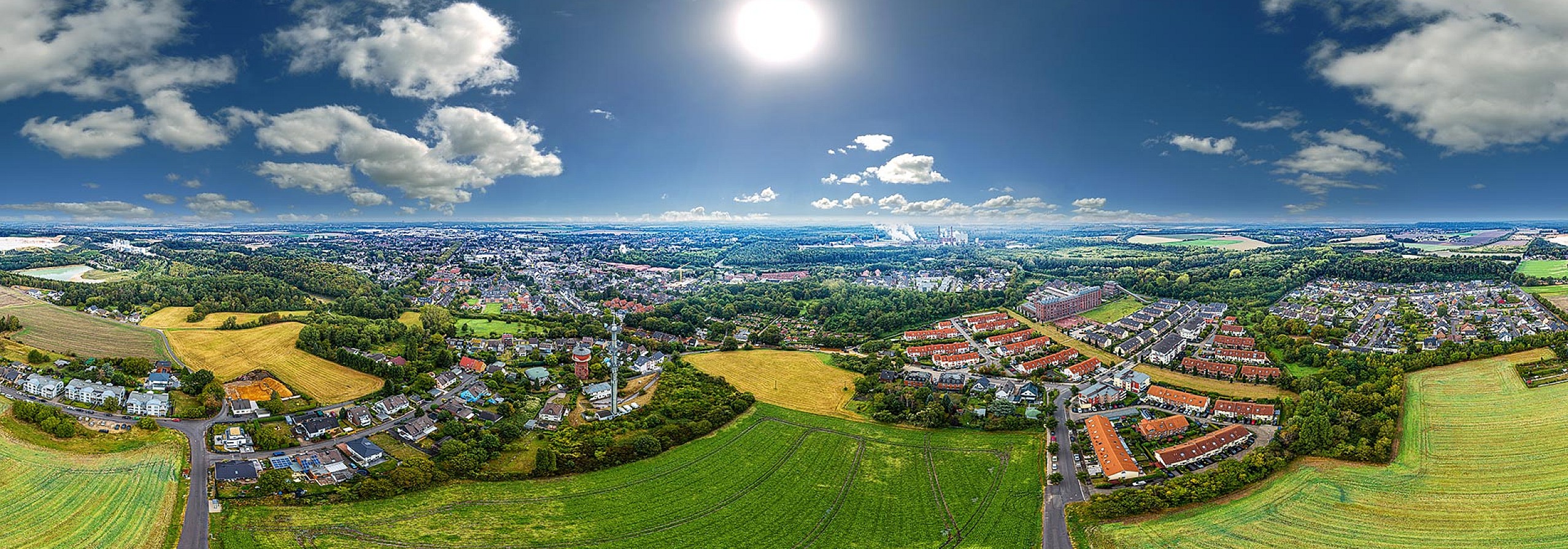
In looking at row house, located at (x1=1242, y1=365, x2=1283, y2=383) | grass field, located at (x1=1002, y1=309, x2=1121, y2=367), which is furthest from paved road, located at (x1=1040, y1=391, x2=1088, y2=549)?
grass field, located at (x1=1002, y1=309, x2=1121, y2=367)

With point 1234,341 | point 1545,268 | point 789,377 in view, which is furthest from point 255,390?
point 1545,268

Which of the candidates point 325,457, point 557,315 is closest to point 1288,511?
point 325,457

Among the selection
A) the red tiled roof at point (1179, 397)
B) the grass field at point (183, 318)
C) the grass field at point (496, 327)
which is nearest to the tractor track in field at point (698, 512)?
the red tiled roof at point (1179, 397)

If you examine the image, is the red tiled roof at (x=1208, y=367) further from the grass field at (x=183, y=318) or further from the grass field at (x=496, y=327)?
the grass field at (x=183, y=318)

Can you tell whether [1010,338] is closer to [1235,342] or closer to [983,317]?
[983,317]

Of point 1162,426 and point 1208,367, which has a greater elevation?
point 1208,367
